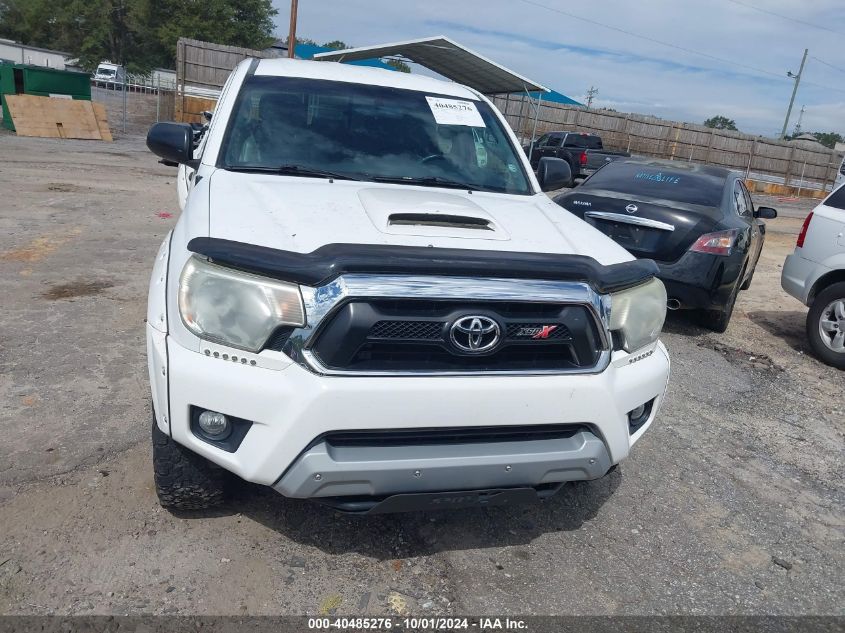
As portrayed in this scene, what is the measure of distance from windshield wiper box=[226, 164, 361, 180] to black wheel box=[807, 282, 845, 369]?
4.66 metres

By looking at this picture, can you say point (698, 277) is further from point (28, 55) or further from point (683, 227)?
point (28, 55)

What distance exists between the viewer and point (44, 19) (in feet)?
204

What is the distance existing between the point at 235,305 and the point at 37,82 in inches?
787

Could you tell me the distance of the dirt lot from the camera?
2.51 metres

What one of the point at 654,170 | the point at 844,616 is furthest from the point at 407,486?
the point at 654,170

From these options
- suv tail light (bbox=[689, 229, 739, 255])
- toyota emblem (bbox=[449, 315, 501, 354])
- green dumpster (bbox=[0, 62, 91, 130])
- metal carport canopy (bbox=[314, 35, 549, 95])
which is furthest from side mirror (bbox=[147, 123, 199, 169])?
green dumpster (bbox=[0, 62, 91, 130])

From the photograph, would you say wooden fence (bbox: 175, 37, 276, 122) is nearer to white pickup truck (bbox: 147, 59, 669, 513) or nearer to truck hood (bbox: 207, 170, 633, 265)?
truck hood (bbox: 207, 170, 633, 265)

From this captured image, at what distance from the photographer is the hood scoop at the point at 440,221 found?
8.75ft

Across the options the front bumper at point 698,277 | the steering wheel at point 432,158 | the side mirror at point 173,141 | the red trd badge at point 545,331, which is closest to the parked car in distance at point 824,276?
the front bumper at point 698,277

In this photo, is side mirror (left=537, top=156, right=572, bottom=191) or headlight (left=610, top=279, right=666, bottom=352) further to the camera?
side mirror (left=537, top=156, right=572, bottom=191)

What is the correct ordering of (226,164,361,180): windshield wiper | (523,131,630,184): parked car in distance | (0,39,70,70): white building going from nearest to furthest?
(226,164,361,180): windshield wiper → (523,131,630,184): parked car in distance → (0,39,70,70): white building

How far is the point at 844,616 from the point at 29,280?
607 centimetres

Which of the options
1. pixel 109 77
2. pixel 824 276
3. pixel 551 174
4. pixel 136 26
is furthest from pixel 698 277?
pixel 136 26

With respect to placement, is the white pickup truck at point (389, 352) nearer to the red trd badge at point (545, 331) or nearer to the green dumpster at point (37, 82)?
the red trd badge at point (545, 331)
